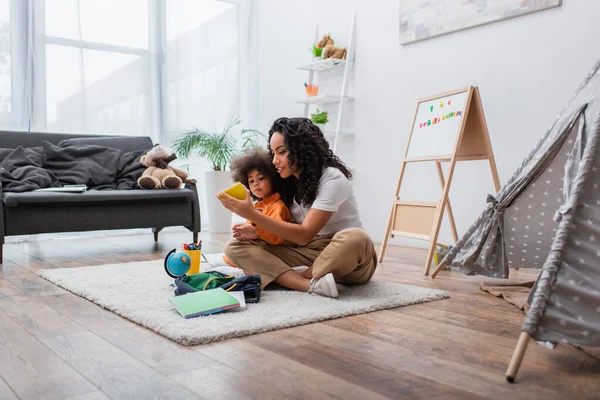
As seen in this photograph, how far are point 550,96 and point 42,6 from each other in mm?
3798

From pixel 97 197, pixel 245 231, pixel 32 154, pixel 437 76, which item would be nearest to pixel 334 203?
pixel 245 231

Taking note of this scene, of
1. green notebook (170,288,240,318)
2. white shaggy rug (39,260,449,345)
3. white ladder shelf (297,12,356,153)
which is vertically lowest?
white shaggy rug (39,260,449,345)

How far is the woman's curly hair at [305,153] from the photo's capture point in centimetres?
211

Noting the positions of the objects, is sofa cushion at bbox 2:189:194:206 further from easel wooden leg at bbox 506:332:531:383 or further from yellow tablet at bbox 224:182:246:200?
easel wooden leg at bbox 506:332:531:383

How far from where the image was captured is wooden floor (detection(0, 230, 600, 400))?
1160mm

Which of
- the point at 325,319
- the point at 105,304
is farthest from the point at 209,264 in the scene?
the point at 325,319

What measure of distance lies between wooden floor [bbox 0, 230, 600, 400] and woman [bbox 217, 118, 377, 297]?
11.6 inches

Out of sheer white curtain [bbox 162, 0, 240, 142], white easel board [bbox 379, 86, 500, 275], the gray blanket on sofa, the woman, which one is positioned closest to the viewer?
the woman

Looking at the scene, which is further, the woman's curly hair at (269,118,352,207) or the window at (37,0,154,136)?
the window at (37,0,154,136)

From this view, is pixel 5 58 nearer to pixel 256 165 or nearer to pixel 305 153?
pixel 256 165

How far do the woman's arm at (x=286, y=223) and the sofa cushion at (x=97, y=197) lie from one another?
5.28 feet

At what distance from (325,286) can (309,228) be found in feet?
0.73

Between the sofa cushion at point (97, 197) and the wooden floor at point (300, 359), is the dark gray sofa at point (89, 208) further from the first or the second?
the wooden floor at point (300, 359)

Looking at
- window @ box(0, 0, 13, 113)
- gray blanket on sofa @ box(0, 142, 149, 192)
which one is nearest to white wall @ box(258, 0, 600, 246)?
gray blanket on sofa @ box(0, 142, 149, 192)
